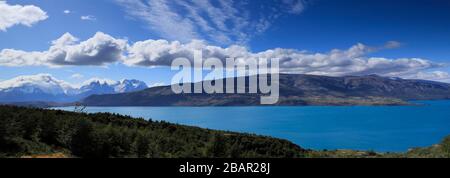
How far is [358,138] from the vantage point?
14162cm

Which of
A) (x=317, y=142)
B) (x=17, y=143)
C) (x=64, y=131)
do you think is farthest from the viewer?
(x=317, y=142)

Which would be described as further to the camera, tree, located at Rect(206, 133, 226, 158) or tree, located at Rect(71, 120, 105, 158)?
tree, located at Rect(206, 133, 226, 158)

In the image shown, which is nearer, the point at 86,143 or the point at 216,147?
the point at 86,143

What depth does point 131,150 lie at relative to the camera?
23.4m

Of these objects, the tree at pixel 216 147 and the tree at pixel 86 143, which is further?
the tree at pixel 216 147

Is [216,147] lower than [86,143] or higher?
lower

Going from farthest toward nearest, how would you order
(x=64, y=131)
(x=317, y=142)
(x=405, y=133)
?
(x=405, y=133) < (x=317, y=142) < (x=64, y=131)
